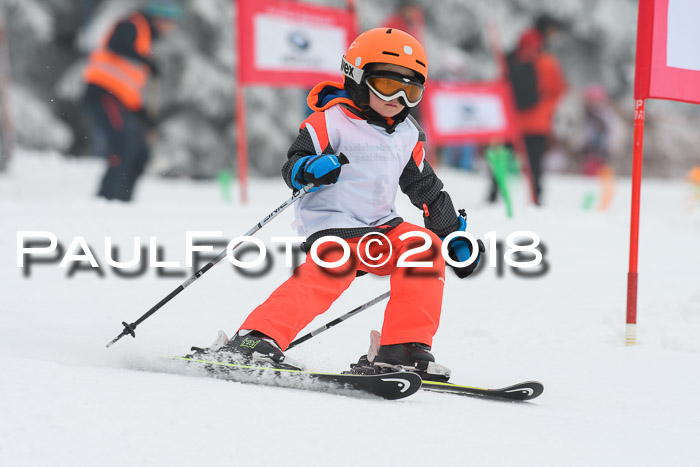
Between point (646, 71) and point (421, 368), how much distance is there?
1.77 meters

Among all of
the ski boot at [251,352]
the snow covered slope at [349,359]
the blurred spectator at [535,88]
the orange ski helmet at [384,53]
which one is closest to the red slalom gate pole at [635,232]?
the snow covered slope at [349,359]

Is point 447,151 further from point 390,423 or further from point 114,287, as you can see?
point 390,423

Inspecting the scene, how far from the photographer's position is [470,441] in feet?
6.66

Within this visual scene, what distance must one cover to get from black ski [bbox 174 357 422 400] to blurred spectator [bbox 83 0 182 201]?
4832 mm

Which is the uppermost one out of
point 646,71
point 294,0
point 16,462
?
point 294,0

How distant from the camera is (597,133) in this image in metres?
16.4

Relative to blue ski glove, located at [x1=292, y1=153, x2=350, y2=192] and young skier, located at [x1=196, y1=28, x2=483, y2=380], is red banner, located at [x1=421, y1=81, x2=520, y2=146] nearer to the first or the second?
young skier, located at [x1=196, y1=28, x2=483, y2=380]

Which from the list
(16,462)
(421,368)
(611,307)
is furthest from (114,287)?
(16,462)

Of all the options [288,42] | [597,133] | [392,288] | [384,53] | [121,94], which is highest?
[597,133]

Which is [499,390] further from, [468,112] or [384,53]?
[468,112]

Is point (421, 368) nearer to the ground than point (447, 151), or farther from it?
nearer to the ground

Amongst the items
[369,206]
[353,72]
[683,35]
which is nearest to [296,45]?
[683,35]

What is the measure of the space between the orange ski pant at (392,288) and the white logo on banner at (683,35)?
157 centimetres

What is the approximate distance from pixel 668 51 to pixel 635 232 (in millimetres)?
818
